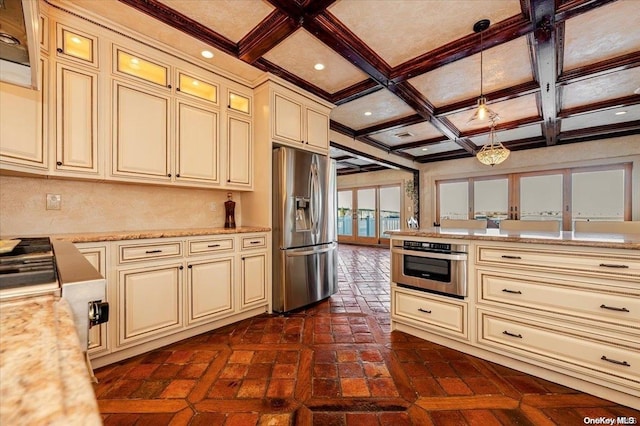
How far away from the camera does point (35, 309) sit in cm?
59

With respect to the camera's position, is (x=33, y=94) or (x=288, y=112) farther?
(x=288, y=112)

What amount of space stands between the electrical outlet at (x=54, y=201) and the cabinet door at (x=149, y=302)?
0.77 metres

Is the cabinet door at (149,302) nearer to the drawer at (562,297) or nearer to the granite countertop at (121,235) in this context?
the granite countertop at (121,235)

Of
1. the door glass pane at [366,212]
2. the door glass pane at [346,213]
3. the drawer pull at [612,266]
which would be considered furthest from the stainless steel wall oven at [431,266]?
the door glass pane at [346,213]

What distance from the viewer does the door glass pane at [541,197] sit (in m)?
5.55

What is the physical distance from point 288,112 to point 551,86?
9.61ft

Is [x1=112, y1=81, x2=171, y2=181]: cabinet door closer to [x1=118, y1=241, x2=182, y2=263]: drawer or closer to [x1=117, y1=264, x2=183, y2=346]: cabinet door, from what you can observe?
[x1=118, y1=241, x2=182, y2=263]: drawer

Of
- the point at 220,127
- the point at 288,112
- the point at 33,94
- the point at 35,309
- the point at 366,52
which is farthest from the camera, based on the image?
the point at 288,112

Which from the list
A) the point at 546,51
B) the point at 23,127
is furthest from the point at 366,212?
the point at 23,127

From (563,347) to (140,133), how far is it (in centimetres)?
332

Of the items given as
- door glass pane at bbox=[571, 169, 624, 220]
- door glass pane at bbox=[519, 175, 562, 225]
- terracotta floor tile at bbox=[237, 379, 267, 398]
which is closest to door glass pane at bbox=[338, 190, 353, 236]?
door glass pane at bbox=[519, 175, 562, 225]

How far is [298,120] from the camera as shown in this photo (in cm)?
312

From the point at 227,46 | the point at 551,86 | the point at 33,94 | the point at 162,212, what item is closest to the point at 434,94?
the point at 551,86

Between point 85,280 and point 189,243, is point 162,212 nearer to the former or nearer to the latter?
point 189,243
